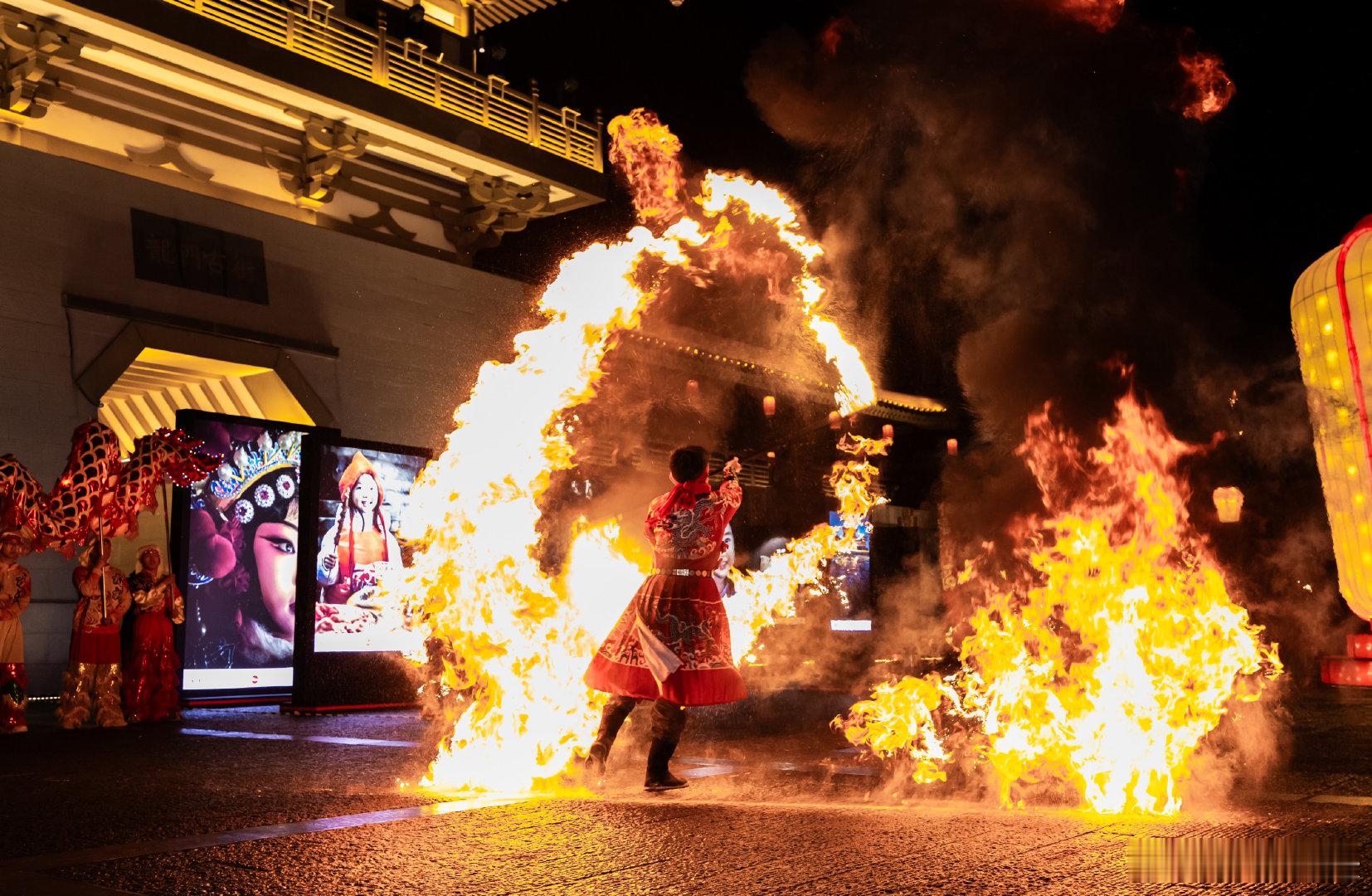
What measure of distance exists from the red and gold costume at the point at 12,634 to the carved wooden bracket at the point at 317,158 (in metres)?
6.61

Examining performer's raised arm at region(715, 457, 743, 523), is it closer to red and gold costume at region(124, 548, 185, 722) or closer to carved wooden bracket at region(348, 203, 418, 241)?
red and gold costume at region(124, 548, 185, 722)

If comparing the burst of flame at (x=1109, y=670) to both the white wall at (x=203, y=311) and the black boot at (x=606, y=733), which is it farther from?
the white wall at (x=203, y=311)

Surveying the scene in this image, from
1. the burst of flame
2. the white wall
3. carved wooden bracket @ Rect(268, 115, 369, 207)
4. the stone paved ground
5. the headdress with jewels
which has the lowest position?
the stone paved ground

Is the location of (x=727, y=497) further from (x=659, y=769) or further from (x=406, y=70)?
(x=406, y=70)

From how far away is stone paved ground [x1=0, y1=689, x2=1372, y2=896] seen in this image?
3.49 meters

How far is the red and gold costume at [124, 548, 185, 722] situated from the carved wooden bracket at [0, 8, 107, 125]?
505 centimetres

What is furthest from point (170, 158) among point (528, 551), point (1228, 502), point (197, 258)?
point (1228, 502)

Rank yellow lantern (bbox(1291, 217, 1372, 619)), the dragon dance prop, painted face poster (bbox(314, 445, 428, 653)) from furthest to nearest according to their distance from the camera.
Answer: painted face poster (bbox(314, 445, 428, 653)), the dragon dance prop, yellow lantern (bbox(1291, 217, 1372, 619))

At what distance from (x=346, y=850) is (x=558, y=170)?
42.6 ft

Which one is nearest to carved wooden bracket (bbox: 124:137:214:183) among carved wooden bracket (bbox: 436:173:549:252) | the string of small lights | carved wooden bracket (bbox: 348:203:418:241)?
carved wooden bracket (bbox: 348:203:418:241)

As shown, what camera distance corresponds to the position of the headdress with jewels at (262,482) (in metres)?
10.9

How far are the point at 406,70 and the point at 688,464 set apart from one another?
1049cm

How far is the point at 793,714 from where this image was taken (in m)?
10.8

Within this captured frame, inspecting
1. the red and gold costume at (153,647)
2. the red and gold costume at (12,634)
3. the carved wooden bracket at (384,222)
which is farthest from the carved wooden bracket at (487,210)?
the red and gold costume at (12,634)
